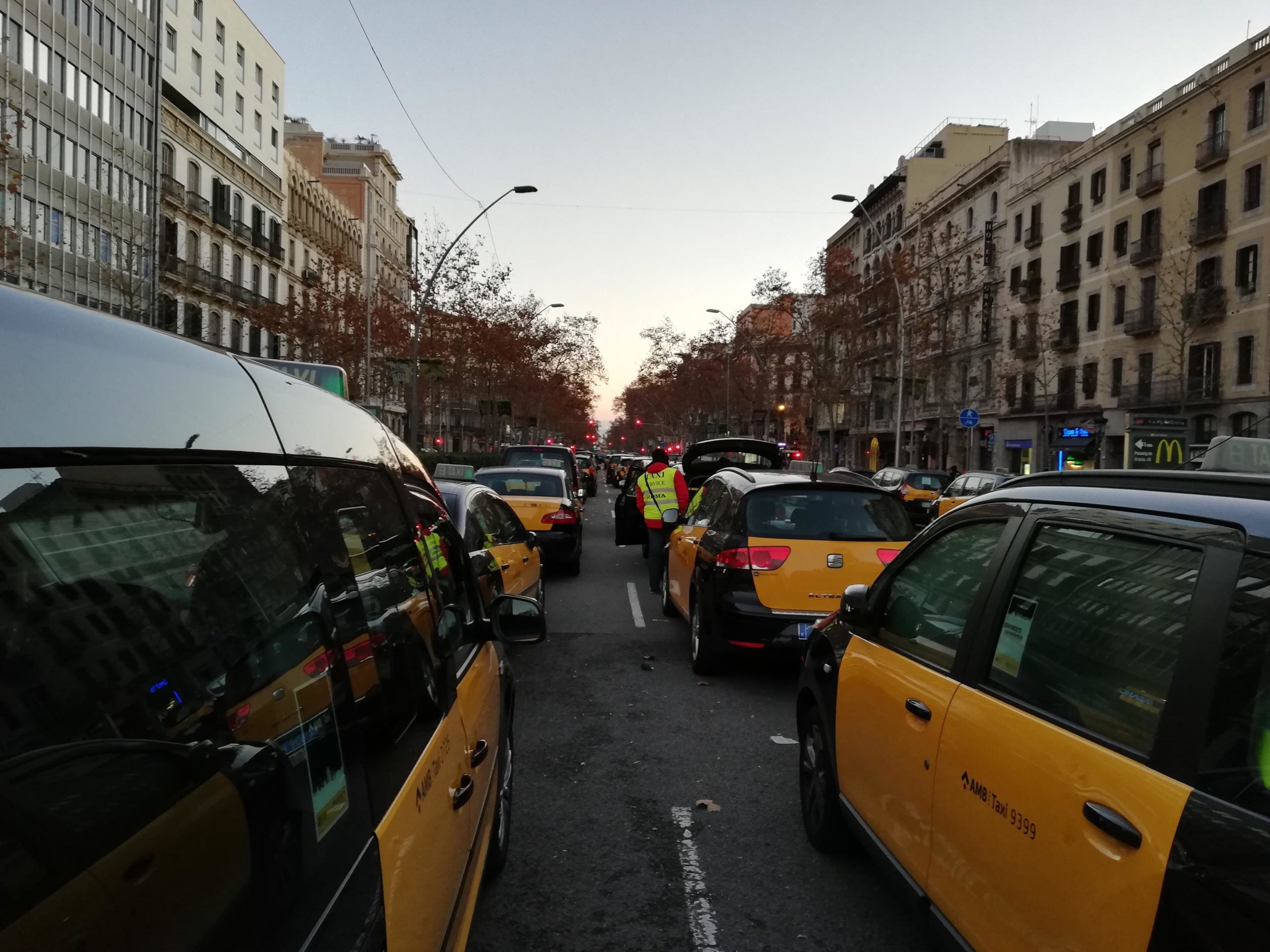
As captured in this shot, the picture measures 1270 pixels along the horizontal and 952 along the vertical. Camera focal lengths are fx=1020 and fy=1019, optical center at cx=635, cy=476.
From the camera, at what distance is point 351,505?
2.14 meters

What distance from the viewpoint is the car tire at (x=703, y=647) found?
24.7 feet

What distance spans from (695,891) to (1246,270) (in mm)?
37932

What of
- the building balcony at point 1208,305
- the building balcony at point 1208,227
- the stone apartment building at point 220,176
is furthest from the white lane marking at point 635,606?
the building balcony at point 1208,227

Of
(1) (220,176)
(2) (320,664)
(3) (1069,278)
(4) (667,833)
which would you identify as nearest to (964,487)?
(4) (667,833)

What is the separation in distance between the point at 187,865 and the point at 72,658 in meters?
0.28

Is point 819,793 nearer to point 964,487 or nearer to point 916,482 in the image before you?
point 964,487

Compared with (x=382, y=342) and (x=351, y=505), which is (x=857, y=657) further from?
(x=382, y=342)

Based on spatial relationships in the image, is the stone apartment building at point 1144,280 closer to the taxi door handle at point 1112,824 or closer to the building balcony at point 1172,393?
the building balcony at point 1172,393

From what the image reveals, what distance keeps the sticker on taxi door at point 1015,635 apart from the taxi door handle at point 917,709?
0.32 metres

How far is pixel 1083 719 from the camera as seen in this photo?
2.32 meters

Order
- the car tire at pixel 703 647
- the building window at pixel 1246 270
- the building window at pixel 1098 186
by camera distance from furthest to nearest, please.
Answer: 1. the building window at pixel 1098 186
2. the building window at pixel 1246 270
3. the car tire at pixel 703 647

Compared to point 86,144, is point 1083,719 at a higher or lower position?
lower

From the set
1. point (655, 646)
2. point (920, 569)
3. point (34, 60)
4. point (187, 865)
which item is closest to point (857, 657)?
point (920, 569)

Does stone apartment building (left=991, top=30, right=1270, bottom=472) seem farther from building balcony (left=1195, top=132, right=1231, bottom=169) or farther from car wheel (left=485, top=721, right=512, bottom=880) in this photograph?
car wheel (left=485, top=721, right=512, bottom=880)
